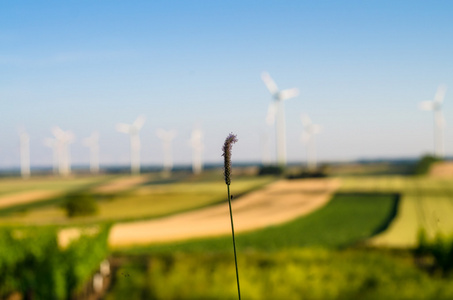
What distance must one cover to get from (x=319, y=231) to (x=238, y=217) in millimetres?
14241

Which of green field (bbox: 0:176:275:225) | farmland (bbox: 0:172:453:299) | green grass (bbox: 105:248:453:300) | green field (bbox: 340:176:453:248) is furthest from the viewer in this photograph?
green field (bbox: 0:176:275:225)

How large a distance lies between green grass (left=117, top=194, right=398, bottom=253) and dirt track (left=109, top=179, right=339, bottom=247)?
2689mm

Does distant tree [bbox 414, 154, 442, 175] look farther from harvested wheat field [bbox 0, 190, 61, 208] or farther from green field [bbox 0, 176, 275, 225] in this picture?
harvested wheat field [bbox 0, 190, 61, 208]

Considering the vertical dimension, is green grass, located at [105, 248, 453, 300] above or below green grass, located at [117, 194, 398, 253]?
above

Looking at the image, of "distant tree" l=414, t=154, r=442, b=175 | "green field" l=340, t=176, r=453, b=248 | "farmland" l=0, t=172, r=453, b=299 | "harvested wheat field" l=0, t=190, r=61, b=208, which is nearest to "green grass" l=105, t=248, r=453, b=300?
"farmland" l=0, t=172, r=453, b=299

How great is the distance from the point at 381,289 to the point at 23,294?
2091 cm

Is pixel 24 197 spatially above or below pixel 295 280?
below

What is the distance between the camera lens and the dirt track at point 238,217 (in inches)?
2265

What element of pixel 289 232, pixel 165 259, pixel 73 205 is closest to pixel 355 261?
pixel 165 259

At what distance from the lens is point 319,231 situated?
196 feet

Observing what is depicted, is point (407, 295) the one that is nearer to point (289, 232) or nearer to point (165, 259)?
point (165, 259)

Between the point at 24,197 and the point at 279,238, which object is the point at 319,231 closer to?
the point at 279,238

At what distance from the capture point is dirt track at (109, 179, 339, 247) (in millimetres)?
57531

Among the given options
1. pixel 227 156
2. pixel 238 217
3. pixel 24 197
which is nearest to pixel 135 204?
pixel 238 217
